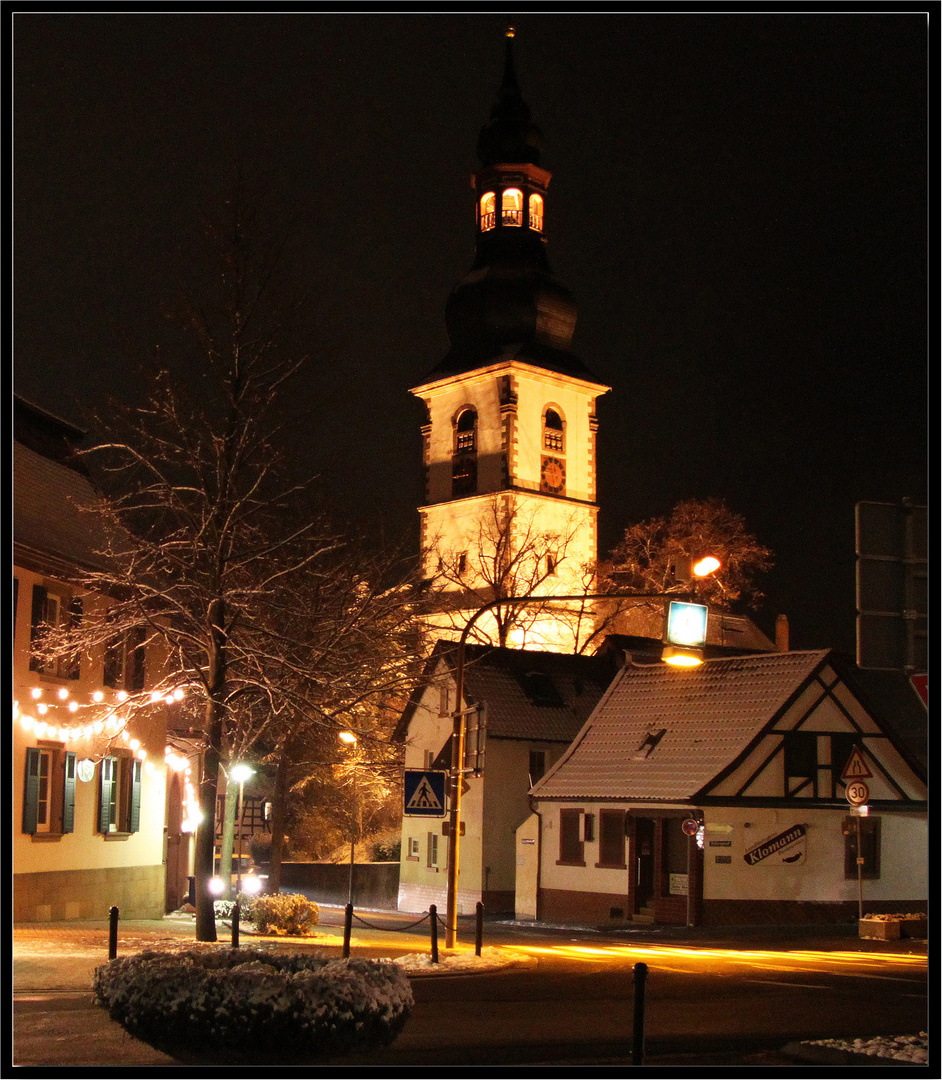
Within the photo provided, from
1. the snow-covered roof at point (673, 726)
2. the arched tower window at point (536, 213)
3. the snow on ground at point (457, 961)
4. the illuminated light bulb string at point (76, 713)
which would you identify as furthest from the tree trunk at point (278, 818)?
the arched tower window at point (536, 213)

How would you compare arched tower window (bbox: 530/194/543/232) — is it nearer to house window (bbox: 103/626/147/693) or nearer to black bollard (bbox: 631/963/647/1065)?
house window (bbox: 103/626/147/693)

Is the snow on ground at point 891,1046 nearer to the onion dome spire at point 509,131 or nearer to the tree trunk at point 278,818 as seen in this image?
the tree trunk at point 278,818

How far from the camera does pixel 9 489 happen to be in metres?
17.3

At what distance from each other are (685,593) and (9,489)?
342 inches

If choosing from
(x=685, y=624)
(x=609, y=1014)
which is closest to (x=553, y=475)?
(x=685, y=624)

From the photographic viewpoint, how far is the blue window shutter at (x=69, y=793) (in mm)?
28031

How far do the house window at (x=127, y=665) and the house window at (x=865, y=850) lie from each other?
1780 cm

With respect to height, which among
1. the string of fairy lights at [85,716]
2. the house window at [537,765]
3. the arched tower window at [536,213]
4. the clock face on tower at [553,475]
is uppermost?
the arched tower window at [536,213]

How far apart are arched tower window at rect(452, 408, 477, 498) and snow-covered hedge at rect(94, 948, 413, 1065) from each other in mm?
69704

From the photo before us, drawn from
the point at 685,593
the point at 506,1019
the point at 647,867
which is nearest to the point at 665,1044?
the point at 506,1019

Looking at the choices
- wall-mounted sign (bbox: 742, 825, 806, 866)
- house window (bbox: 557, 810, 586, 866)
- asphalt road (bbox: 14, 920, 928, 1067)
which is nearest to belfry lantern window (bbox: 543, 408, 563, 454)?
house window (bbox: 557, 810, 586, 866)

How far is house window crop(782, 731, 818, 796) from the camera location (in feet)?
122

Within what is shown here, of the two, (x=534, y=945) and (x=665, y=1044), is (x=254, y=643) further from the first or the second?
(x=665, y=1044)

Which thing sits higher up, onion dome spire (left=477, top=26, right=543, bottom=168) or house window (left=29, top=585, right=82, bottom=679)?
onion dome spire (left=477, top=26, right=543, bottom=168)
